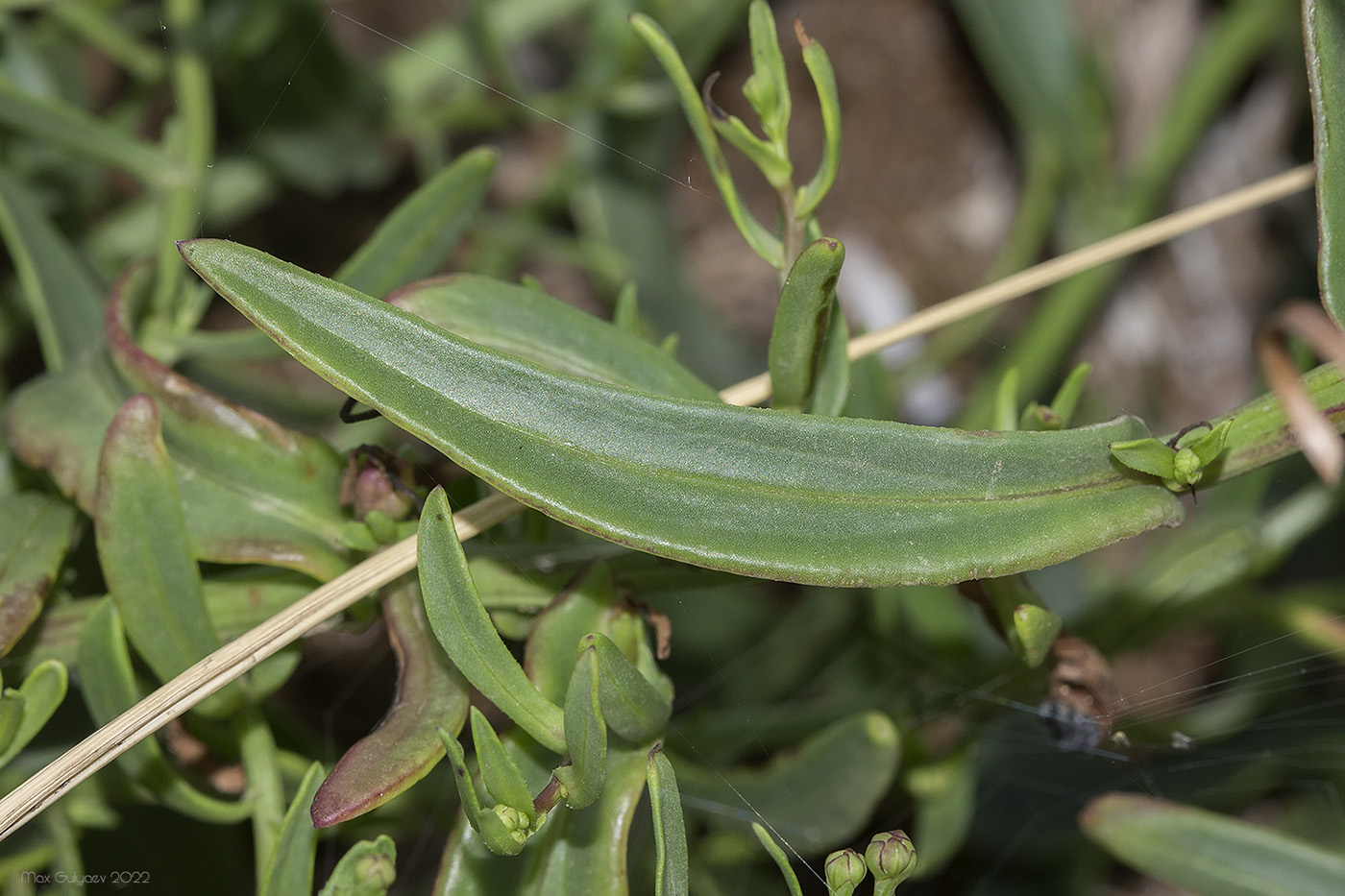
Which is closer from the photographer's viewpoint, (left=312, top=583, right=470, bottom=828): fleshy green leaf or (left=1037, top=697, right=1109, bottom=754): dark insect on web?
(left=312, top=583, right=470, bottom=828): fleshy green leaf

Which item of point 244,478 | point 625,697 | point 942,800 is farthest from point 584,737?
point 942,800

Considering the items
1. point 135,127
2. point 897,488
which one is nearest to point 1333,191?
point 897,488

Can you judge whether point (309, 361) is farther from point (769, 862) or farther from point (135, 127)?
point (135, 127)

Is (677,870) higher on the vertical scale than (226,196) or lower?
lower

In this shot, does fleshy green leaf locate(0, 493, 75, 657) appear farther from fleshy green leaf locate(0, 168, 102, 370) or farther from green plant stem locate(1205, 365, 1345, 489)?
green plant stem locate(1205, 365, 1345, 489)

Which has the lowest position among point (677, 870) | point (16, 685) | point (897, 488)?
point (16, 685)

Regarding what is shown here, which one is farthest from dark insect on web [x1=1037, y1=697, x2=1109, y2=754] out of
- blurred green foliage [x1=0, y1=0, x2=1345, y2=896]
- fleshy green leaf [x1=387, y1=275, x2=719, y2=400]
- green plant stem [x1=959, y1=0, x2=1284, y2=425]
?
green plant stem [x1=959, y1=0, x2=1284, y2=425]

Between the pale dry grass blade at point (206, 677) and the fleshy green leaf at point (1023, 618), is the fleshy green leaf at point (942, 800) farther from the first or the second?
the pale dry grass blade at point (206, 677)
